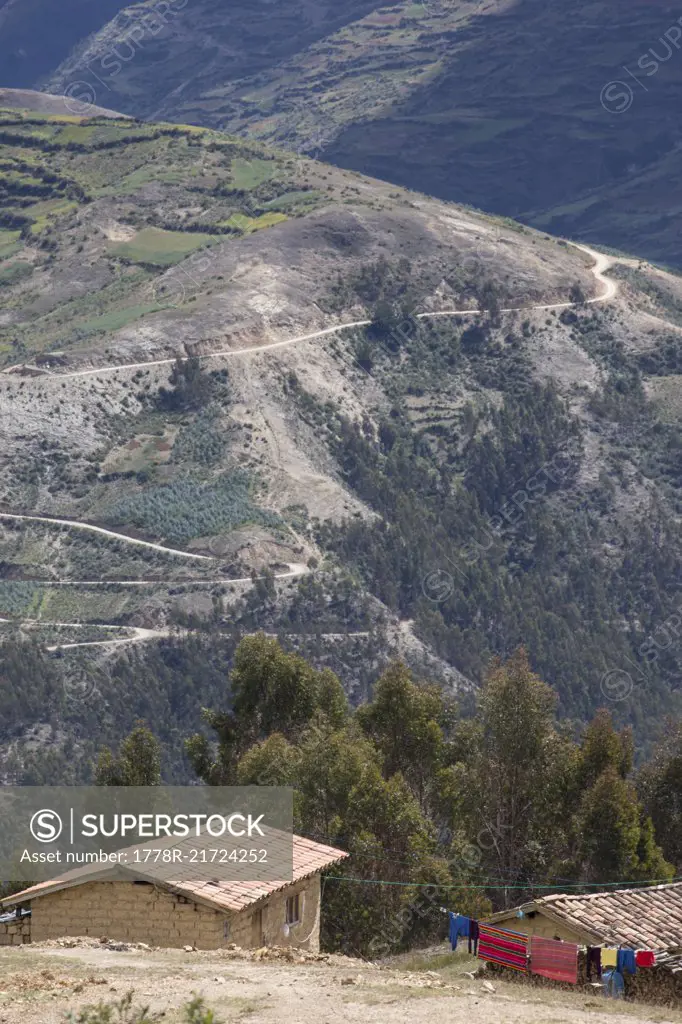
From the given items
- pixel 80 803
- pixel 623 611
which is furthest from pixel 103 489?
pixel 80 803

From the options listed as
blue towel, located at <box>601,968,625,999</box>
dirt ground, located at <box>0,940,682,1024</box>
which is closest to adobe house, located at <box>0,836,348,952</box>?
dirt ground, located at <box>0,940,682,1024</box>

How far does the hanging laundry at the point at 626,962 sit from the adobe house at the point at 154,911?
339 inches

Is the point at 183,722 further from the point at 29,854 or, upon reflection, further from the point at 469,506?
the point at 29,854

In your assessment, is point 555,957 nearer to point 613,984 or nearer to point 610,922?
point 613,984

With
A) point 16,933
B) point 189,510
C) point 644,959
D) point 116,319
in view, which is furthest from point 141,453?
point 644,959

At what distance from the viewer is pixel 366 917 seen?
200 ft

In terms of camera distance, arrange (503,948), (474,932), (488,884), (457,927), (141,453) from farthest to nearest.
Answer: (141,453) < (488,884) < (457,927) < (474,932) < (503,948)

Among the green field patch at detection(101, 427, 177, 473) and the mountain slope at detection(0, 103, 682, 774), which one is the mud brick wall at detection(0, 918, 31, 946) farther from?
the green field patch at detection(101, 427, 177, 473)

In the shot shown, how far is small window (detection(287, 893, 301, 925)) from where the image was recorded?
47.8 m

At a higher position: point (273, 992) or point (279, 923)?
point (279, 923)

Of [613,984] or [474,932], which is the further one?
[474,932]

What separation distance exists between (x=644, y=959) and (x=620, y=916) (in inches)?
190

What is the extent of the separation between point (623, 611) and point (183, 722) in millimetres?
54668

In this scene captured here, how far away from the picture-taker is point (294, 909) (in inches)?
1901
